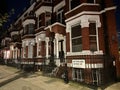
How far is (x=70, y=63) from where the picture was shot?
1334cm

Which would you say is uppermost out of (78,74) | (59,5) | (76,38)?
(59,5)

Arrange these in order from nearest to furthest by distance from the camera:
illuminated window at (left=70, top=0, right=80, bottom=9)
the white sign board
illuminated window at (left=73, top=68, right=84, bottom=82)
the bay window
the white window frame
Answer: the white sign board < illuminated window at (left=73, top=68, right=84, bottom=82) < the bay window < illuminated window at (left=70, top=0, right=80, bottom=9) < the white window frame

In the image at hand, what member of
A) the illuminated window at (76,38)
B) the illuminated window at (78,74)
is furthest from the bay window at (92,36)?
the illuminated window at (78,74)

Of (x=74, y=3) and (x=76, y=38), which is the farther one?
(x=74, y=3)

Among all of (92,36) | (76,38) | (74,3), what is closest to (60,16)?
(74,3)

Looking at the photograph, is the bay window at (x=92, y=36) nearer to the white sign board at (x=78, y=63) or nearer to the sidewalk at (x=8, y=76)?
the white sign board at (x=78, y=63)

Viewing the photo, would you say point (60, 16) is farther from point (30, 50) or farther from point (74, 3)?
point (30, 50)

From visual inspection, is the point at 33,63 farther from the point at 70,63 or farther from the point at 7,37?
the point at 7,37

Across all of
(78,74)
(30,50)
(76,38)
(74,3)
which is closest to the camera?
(78,74)

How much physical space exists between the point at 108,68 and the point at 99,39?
232cm

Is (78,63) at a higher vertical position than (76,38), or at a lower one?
lower

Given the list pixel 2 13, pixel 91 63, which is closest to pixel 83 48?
pixel 91 63

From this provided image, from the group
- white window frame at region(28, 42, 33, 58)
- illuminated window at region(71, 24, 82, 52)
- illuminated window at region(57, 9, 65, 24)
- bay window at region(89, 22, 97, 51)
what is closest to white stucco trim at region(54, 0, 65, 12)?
illuminated window at region(57, 9, 65, 24)

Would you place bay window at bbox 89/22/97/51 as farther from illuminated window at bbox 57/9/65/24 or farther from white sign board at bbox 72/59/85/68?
illuminated window at bbox 57/9/65/24
